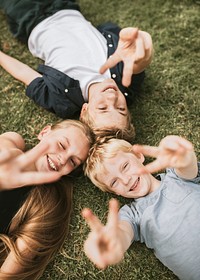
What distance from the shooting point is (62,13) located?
7.09 ft

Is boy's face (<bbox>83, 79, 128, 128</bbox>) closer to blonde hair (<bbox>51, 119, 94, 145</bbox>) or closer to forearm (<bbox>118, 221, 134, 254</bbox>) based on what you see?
blonde hair (<bbox>51, 119, 94, 145</bbox>)

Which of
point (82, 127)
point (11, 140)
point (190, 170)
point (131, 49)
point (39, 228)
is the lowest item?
point (39, 228)

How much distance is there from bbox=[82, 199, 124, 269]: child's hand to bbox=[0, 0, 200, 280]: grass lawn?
19.2 inches

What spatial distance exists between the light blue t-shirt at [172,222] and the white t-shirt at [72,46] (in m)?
0.66

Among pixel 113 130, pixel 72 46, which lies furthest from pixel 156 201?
pixel 72 46

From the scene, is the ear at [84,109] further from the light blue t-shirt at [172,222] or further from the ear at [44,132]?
the light blue t-shirt at [172,222]

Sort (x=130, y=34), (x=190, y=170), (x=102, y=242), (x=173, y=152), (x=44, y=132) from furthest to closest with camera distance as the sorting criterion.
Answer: (x=44, y=132) → (x=130, y=34) → (x=190, y=170) → (x=173, y=152) → (x=102, y=242)

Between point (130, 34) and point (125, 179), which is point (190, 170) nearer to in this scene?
point (125, 179)

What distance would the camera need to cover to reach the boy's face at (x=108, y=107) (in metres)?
1.65

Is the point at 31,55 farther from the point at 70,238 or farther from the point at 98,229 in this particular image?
the point at 98,229

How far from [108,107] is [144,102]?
31cm

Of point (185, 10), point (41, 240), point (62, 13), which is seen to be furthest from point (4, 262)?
point (185, 10)

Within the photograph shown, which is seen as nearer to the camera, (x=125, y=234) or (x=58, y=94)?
(x=125, y=234)

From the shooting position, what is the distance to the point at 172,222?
1.38 meters
